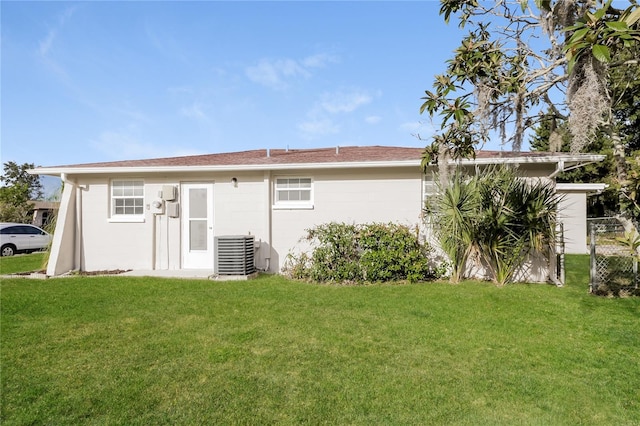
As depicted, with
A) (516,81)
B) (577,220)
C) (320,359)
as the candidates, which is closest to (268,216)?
(320,359)

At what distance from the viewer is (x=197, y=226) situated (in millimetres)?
10344

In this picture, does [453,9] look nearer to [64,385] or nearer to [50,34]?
[64,385]

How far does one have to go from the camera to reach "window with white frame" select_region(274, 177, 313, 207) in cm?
988

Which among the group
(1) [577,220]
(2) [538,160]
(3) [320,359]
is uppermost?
(2) [538,160]

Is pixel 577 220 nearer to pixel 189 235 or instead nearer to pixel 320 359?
pixel 189 235

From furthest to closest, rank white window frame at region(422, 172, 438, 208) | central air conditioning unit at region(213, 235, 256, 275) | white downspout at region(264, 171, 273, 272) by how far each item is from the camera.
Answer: white downspout at region(264, 171, 273, 272) → white window frame at region(422, 172, 438, 208) → central air conditioning unit at region(213, 235, 256, 275)

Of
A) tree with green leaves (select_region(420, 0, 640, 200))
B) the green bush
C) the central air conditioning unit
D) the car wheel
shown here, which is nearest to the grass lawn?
the green bush

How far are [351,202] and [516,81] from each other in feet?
16.1

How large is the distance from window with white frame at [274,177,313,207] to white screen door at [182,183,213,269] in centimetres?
193

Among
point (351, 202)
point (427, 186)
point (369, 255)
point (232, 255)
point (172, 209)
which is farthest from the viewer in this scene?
point (172, 209)

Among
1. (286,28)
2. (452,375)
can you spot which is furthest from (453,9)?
(452,375)

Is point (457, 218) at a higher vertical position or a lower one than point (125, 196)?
lower

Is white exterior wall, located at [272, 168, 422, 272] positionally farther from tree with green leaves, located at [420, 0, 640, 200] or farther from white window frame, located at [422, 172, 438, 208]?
tree with green leaves, located at [420, 0, 640, 200]

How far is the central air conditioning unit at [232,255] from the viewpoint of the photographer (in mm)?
8992
